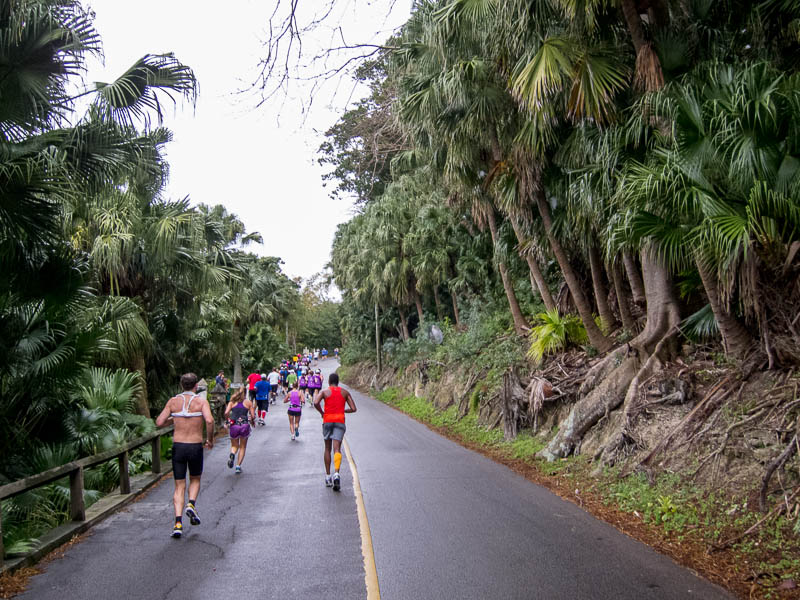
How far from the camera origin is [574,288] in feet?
46.0

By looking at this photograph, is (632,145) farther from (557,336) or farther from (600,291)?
(557,336)

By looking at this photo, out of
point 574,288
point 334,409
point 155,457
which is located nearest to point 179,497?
point 334,409

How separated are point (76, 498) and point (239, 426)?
4168 millimetres

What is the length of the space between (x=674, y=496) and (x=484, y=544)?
2643mm

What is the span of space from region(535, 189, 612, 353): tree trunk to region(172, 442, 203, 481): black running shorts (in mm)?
9204

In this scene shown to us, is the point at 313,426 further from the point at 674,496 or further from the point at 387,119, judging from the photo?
the point at 674,496

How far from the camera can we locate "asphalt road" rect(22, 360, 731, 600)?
5230mm

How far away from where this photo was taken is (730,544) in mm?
5984

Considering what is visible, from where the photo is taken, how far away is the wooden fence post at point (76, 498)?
768 cm

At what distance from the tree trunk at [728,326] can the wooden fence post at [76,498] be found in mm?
8687

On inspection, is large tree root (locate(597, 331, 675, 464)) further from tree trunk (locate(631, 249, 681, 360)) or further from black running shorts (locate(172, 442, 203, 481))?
black running shorts (locate(172, 442, 203, 481))

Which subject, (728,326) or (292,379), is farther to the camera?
(292,379)

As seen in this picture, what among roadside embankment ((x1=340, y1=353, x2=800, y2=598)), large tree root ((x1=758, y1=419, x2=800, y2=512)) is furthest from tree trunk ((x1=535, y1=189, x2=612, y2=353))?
large tree root ((x1=758, y1=419, x2=800, y2=512))

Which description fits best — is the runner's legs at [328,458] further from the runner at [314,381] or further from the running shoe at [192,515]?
the runner at [314,381]
